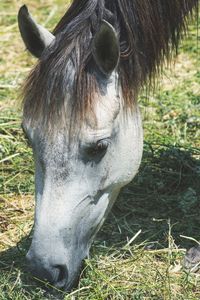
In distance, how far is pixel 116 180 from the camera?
3.15m

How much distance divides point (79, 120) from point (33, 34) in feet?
1.62

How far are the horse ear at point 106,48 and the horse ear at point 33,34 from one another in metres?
0.28

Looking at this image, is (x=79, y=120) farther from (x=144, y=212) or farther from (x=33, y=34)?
(x=144, y=212)

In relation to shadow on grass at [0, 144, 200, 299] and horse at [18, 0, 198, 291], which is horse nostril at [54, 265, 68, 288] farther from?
shadow on grass at [0, 144, 200, 299]

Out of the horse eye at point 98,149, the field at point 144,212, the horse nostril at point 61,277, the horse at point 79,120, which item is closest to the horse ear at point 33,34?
the horse at point 79,120

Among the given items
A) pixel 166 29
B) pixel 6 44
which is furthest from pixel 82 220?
pixel 6 44

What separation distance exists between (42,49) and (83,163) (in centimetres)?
55

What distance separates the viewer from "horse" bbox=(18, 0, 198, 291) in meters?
2.90

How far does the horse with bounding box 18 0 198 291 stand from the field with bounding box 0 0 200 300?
0.21 metres

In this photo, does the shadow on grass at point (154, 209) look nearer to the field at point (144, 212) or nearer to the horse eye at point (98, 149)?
the field at point (144, 212)

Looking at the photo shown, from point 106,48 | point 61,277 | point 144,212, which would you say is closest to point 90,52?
point 106,48

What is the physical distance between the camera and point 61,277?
116 inches

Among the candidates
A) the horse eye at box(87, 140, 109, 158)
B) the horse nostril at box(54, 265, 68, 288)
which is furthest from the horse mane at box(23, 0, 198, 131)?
the horse nostril at box(54, 265, 68, 288)

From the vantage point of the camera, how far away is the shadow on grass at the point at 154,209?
360 cm
